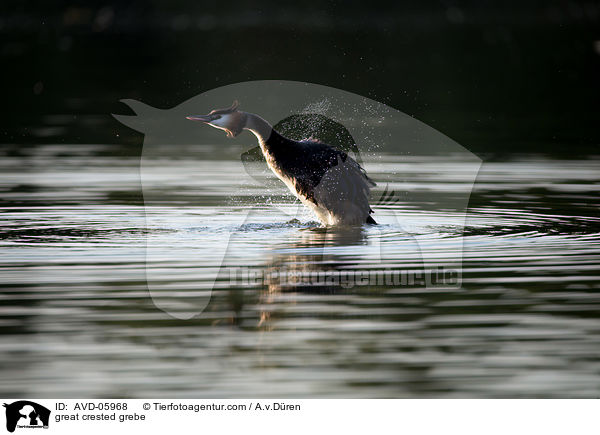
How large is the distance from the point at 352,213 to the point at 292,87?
19.9 metres

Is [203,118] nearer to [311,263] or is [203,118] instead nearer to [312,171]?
[312,171]

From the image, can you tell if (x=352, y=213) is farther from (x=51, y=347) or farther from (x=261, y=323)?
(x=51, y=347)

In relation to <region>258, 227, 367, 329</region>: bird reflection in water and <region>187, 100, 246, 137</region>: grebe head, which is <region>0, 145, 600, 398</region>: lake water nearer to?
<region>258, 227, 367, 329</region>: bird reflection in water

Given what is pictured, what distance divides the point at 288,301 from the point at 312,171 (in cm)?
406

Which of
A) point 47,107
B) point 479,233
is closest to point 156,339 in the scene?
point 479,233

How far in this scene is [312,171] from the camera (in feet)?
44.0

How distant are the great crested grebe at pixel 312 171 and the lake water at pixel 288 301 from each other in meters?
0.41

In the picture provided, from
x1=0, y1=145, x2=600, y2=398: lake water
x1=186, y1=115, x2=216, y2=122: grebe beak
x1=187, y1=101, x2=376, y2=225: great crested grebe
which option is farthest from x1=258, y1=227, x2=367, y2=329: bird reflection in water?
x1=186, y1=115, x2=216, y2=122: grebe beak

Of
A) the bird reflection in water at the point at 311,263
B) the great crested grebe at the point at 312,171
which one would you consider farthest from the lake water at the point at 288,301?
the great crested grebe at the point at 312,171

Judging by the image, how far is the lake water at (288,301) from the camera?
7605 mm

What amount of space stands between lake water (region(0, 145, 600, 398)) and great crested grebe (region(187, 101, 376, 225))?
41 centimetres

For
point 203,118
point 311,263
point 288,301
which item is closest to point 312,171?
point 203,118

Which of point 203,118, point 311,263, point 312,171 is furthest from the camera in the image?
point 312,171

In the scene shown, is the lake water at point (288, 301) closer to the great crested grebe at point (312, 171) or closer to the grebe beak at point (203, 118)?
the great crested grebe at point (312, 171)
